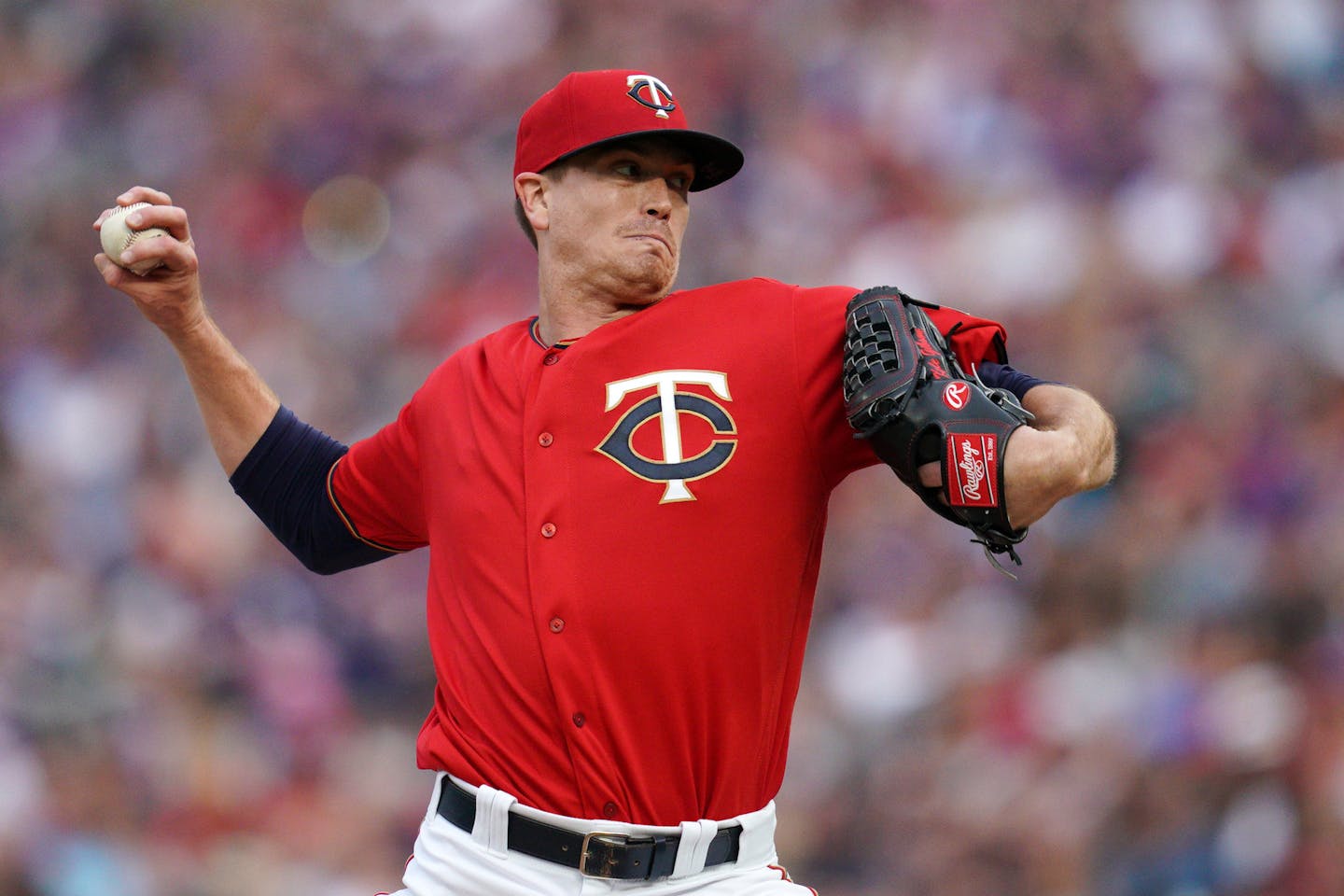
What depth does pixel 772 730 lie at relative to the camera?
8.79ft

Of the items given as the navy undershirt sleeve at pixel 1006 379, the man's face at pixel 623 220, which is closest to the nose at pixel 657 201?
the man's face at pixel 623 220

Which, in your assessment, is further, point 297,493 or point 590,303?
point 297,493

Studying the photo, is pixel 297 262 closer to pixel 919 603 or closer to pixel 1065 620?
pixel 919 603

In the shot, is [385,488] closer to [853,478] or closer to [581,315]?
[581,315]

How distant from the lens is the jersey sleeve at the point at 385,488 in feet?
9.96

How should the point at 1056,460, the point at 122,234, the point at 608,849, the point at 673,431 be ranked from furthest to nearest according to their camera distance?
1. the point at 122,234
2. the point at 673,431
3. the point at 608,849
4. the point at 1056,460

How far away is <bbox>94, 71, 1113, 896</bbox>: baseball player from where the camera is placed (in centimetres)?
252

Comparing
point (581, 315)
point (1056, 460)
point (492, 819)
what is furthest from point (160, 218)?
point (1056, 460)

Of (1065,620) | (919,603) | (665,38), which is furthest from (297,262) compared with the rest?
(1065,620)

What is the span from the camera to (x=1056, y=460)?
90.0 inches

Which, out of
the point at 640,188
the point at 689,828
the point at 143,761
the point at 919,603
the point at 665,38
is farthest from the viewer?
the point at 665,38

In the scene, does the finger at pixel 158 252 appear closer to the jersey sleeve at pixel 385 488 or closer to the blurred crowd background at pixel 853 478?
the jersey sleeve at pixel 385 488

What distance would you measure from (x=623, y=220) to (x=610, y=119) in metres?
0.19

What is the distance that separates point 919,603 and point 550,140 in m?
3.70
